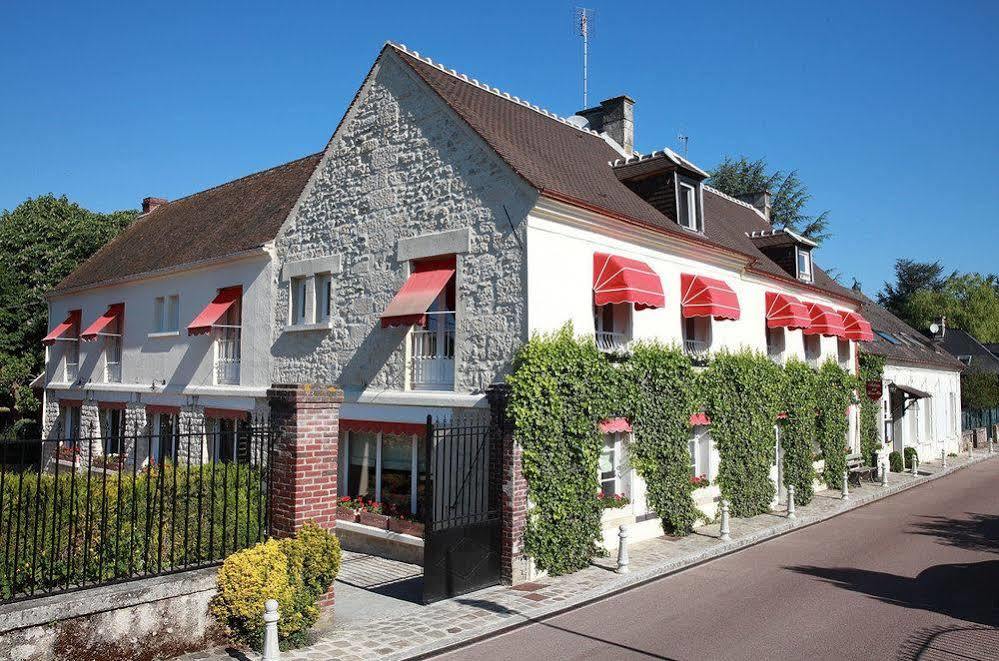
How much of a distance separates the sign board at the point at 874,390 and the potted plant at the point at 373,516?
1808 centimetres

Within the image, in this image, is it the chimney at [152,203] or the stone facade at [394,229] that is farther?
the chimney at [152,203]

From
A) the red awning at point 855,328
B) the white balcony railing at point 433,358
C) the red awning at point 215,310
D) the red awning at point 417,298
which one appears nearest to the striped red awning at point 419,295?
the red awning at point 417,298

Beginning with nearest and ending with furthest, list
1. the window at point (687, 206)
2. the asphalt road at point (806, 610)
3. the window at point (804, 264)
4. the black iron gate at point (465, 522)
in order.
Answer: the asphalt road at point (806, 610)
the black iron gate at point (465, 522)
the window at point (687, 206)
the window at point (804, 264)

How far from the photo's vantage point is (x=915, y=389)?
2856 cm

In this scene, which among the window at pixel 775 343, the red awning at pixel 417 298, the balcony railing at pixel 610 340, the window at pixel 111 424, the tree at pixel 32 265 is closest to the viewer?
the red awning at pixel 417 298

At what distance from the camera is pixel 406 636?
873 cm

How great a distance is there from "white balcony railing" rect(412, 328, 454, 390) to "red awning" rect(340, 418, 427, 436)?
2.56 feet

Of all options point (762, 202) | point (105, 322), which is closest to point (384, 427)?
point (105, 322)

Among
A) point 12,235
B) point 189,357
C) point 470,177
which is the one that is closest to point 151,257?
point 189,357

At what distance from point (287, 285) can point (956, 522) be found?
1710cm

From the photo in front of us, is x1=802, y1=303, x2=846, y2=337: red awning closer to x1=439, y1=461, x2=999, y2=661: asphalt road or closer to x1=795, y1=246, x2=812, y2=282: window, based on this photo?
x1=795, y1=246, x2=812, y2=282: window

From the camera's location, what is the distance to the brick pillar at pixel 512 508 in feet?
36.4

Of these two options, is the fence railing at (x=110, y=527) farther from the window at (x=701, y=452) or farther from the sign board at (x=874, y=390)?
the sign board at (x=874, y=390)

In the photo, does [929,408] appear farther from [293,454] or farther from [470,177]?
[293,454]
